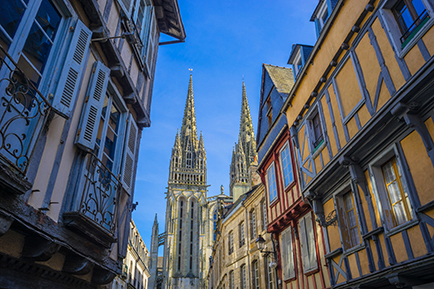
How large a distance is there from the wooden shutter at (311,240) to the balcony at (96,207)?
212 inches

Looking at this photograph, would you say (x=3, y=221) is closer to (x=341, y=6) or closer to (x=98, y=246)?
(x=98, y=246)

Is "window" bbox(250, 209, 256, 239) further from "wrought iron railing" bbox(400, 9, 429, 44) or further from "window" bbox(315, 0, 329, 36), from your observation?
"wrought iron railing" bbox(400, 9, 429, 44)

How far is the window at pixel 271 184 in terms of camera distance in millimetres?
11667

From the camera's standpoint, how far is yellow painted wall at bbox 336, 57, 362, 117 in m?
6.61

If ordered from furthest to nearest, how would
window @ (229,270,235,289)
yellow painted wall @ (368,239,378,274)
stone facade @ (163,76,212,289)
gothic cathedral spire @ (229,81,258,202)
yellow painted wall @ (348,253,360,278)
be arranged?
gothic cathedral spire @ (229,81,258,202) < stone facade @ (163,76,212,289) < window @ (229,270,235,289) < yellow painted wall @ (348,253,360,278) < yellow painted wall @ (368,239,378,274)

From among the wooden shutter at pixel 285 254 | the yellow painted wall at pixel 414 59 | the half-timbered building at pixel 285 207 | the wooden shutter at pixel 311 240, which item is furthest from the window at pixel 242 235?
the yellow painted wall at pixel 414 59

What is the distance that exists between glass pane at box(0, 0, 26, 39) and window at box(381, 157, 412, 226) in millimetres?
6133

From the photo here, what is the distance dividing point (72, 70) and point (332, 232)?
6311mm

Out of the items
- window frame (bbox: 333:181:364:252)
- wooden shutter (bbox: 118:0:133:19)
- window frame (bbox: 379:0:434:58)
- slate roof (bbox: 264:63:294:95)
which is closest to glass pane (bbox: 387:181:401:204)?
window frame (bbox: 333:181:364:252)

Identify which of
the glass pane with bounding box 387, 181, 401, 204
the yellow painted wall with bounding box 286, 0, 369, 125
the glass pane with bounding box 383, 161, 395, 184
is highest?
the yellow painted wall with bounding box 286, 0, 369, 125

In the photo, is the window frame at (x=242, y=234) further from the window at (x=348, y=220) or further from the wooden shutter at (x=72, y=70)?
the wooden shutter at (x=72, y=70)

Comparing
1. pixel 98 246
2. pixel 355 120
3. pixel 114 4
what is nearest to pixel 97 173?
pixel 98 246

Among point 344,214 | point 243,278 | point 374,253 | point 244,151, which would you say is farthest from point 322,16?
point 244,151

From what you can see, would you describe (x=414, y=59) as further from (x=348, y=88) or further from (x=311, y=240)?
(x=311, y=240)
